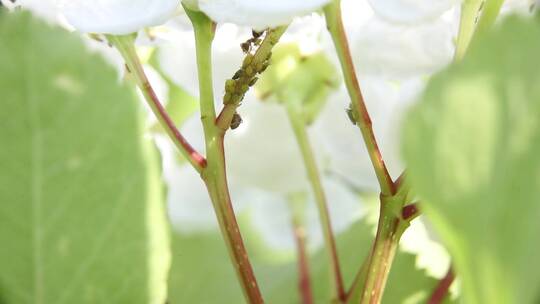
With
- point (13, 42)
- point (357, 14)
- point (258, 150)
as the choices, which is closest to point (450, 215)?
point (13, 42)

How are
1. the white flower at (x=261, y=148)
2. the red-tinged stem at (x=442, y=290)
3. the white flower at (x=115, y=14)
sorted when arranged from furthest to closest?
the white flower at (x=261, y=148), the red-tinged stem at (x=442, y=290), the white flower at (x=115, y=14)

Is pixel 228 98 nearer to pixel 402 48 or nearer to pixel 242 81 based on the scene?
pixel 242 81

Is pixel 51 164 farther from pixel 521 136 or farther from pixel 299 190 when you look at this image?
pixel 299 190

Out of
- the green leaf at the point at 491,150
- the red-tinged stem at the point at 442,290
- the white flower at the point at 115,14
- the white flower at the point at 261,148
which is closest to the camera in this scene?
the green leaf at the point at 491,150

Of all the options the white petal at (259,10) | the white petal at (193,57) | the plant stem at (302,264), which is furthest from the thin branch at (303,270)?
→ the white petal at (259,10)

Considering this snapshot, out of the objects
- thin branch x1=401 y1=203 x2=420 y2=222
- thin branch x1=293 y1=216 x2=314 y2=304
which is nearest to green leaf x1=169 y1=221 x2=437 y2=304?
thin branch x1=293 y1=216 x2=314 y2=304

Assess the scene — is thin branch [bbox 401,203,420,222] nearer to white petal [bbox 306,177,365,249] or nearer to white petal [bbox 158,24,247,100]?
white petal [bbox 158,24,247,100]

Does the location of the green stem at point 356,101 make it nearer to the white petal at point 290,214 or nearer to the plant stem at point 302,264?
the plant stem at point 302,264
